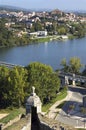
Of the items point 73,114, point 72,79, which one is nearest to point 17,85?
point 73,114

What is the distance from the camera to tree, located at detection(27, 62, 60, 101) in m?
10.1

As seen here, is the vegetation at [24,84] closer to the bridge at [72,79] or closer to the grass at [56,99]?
the grass at [56,99]

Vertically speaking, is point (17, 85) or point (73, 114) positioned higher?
point (17, 85)

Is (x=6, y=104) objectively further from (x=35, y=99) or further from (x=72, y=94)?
(x=35, y=99)

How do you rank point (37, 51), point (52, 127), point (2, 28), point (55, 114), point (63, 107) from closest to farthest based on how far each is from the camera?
point (52, 127) → point (55, 114) → point (63, 107) → point (37, 51) → point (2, 28)

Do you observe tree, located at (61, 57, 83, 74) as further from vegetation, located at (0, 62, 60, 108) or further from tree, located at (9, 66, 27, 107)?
tree, located at (9, 66, 27, 107)

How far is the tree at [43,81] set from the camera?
10.1m

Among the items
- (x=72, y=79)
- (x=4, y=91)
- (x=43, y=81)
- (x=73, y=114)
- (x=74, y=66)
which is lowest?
(x=72, y=79)

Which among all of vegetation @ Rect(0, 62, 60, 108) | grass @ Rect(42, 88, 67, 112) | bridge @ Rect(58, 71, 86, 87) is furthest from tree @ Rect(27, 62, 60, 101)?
bridge @ Rect(58, 71, 86, 87)

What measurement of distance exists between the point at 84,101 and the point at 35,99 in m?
5.29

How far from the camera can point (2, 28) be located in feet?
103

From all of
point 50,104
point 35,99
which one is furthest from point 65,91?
point 35,99

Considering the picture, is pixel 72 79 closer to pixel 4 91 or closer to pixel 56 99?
pixel 56 99

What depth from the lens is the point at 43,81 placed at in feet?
33.7
